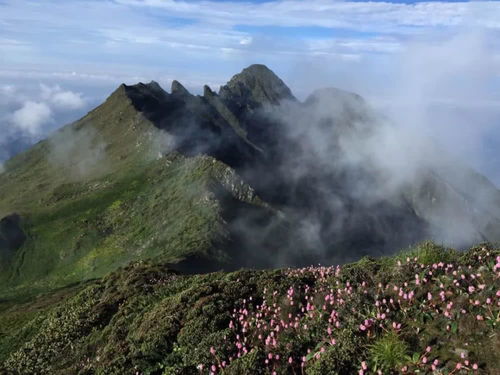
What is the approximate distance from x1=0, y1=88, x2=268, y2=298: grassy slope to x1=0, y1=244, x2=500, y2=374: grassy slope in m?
84.1

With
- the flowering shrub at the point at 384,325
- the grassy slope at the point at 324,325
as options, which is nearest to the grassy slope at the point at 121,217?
the grassy slope at the point at 324,325

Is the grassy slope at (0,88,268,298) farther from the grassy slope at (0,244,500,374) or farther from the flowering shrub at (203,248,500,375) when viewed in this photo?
the flowering shrub at (203,248,500,375)

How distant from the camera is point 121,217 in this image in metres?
152

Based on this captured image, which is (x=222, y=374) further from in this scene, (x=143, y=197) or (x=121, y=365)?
(x=143, y=197)

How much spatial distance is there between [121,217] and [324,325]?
145m

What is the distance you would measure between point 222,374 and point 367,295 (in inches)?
181

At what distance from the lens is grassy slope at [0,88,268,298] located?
126062 mm

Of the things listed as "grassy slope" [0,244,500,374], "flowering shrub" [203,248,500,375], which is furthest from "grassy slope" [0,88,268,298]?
"flowering shrub" [203,248,500,375]

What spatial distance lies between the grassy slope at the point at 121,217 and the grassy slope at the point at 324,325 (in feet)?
276

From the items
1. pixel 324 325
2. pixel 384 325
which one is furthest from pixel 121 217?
pixel 384 325

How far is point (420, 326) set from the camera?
11812 mm

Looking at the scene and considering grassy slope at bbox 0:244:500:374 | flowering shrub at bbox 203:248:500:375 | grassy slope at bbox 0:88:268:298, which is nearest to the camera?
flowering shrub at bbox 203:248:500:375

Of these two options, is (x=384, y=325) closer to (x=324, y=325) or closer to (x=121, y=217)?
(x=324, y=325)

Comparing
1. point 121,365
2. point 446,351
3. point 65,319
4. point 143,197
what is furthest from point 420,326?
point 143,197
